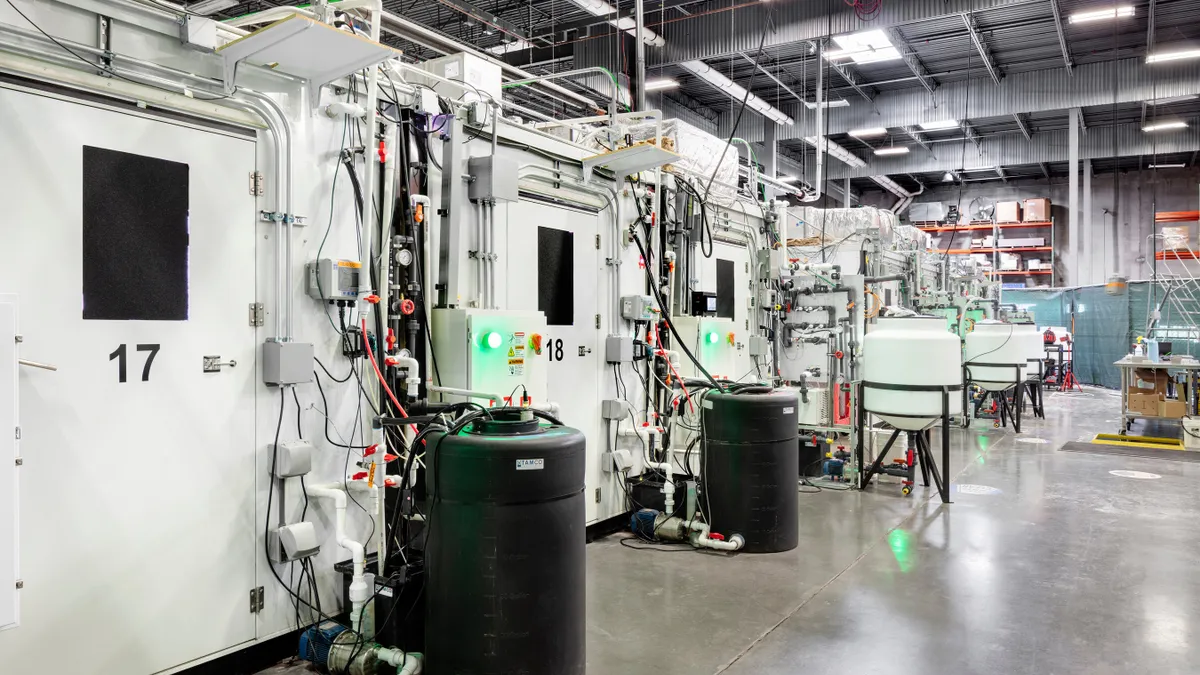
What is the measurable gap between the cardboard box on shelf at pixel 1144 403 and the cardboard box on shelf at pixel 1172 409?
0.05 m

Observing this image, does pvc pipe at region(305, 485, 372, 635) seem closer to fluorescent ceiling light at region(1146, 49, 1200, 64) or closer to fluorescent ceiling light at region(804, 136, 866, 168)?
fluorescent ceiling light at region(1146, 49, 1200, 64)

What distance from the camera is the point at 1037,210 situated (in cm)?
1762

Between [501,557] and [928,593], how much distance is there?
2.54m

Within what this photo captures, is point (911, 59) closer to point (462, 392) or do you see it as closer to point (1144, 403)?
point (1144, 403)

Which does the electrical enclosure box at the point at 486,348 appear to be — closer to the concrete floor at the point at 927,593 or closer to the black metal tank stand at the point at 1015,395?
the concrete floor at the point at 927,593

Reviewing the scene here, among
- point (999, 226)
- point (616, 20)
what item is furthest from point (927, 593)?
point (999, 226)

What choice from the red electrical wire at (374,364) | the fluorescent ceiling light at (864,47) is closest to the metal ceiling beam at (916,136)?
the fluorescent ceiling light at (864,47)

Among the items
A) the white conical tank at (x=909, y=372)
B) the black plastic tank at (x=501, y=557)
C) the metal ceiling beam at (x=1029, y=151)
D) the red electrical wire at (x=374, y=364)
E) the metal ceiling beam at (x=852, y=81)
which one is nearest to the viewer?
the black plastic tank at (x=501, y=557)

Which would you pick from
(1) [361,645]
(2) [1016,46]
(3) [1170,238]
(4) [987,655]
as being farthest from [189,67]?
(3) [1170,238]

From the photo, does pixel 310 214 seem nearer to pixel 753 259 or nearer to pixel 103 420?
pixel 103 420

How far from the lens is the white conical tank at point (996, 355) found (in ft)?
32.2

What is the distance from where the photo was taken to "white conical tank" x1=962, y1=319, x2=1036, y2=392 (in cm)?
982

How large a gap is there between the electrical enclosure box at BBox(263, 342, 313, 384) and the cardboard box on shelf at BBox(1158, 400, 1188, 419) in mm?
9988

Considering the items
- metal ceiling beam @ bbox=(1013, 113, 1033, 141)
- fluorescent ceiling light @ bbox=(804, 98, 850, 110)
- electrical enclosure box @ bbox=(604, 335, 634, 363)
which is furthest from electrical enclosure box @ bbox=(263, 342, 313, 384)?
metal ceiling beam @ bbox=(1013, 113, 1033, 141)
